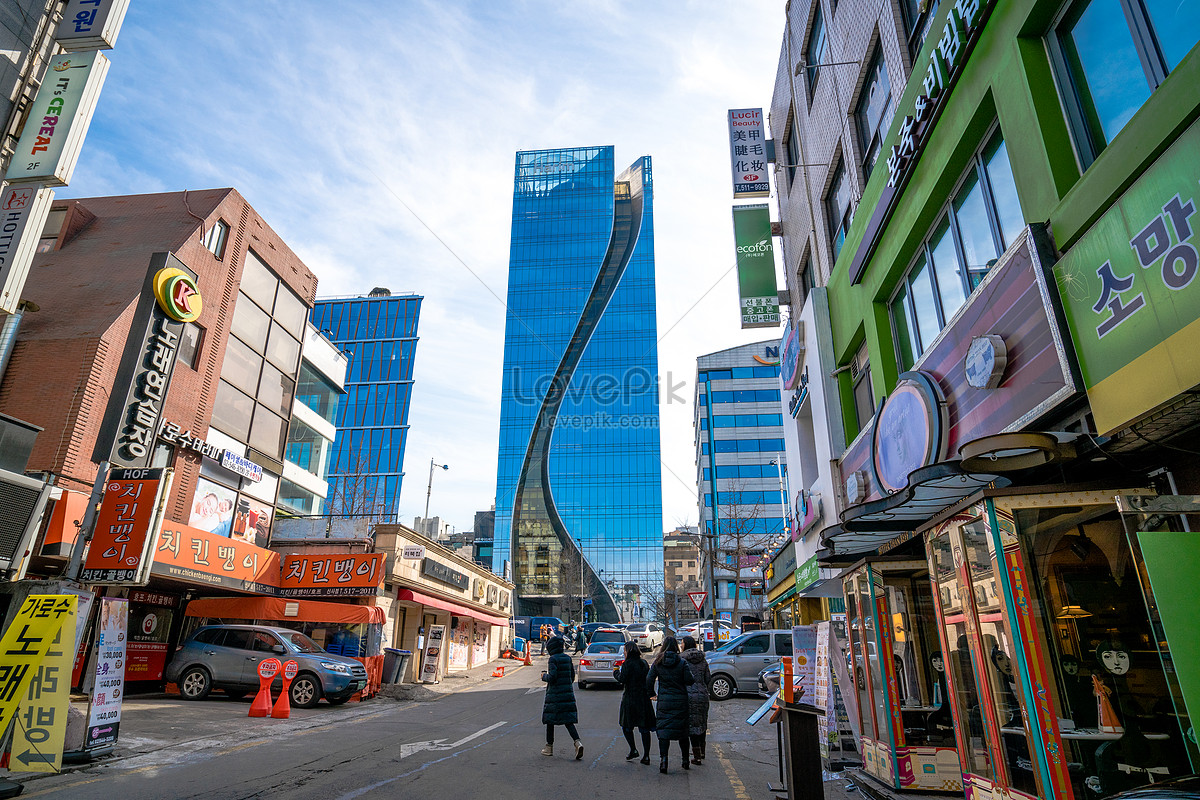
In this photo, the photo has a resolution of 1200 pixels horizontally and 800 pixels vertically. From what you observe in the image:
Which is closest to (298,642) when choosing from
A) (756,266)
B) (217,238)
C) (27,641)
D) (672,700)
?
(27,641)

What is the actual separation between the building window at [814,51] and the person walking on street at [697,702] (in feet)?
47.4

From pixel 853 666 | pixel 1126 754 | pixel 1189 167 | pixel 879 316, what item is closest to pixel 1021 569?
pixel 1126 754

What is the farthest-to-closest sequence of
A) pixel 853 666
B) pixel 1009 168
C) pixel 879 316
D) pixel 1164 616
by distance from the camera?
1. pixel 879 316
2. pixel 853 666
3. pixel 1009 168
4. pixel 1164 616

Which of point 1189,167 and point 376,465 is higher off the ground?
point 376,465

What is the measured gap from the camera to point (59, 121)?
11.5 meters

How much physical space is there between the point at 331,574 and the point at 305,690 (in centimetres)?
603

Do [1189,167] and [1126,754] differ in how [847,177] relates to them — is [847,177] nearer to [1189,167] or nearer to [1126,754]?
[1189,167]

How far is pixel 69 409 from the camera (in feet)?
49.2

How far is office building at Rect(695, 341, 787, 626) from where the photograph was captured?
68188 mm

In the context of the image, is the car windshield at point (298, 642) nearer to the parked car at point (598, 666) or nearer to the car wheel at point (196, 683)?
the car wheel at point (196, 683)

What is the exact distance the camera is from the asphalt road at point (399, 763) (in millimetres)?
6711

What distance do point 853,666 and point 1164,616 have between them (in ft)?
18.0

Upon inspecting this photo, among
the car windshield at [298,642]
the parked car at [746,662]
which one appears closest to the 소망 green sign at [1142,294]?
the parked car at [746,662]

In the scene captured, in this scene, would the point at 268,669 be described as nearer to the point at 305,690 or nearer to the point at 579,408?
the point at 305,690
